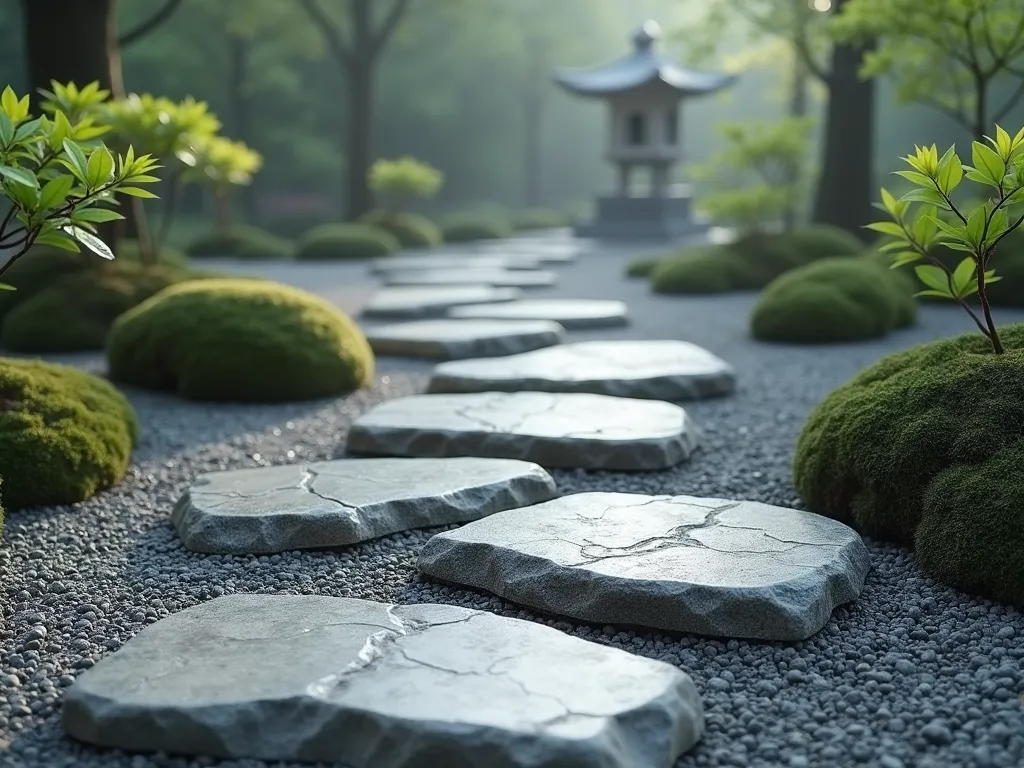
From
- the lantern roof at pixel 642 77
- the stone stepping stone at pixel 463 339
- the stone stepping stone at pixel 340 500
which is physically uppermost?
the lantern roof at pixel 642 77

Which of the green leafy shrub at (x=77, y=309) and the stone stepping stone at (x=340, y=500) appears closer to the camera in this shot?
the stone stepping stone at (x=340, y=500)

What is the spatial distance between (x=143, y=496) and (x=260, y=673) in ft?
6.66

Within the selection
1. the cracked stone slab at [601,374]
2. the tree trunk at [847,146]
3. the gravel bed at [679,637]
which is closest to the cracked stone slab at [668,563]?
the gravel bed at [679,637]

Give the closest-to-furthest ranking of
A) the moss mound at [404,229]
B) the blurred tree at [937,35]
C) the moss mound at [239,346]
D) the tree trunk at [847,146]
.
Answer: the moss mound at [239,346]
the blurred tree at [937,35]
the tree trunk at [847,146]
the moss mound at [404,229]

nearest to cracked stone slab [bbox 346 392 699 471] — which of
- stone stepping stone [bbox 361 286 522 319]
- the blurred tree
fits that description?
stone stepping stone [bbox 361 286 522 319]

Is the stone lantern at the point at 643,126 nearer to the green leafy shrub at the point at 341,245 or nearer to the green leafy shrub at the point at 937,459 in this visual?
the green leafy shrub at the point at 341,245

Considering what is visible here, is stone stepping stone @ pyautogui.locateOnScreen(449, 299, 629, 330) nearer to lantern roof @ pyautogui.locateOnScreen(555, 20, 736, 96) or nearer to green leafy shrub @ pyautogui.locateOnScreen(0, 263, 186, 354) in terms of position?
green leafy shrub @ pyautogui.locateOnScreen(0, 263, 186, 354)

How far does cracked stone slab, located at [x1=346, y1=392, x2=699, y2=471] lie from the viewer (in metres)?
4.26

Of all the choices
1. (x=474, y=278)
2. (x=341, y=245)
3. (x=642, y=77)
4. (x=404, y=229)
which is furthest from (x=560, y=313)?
(x=642, y=77)

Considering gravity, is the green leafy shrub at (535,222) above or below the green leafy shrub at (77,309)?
above

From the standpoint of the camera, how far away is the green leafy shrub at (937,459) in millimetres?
2863

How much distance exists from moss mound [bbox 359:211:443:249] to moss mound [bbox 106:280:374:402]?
483 inches

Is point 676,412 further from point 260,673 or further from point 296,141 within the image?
point 296,141

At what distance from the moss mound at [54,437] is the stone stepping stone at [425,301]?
15.5 ft
